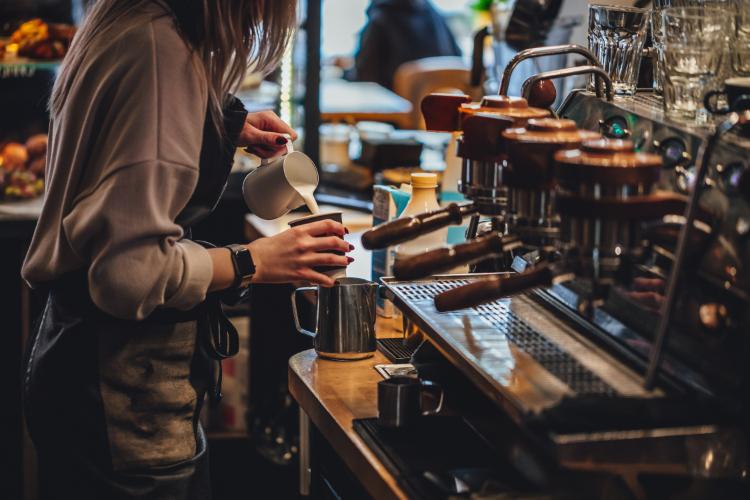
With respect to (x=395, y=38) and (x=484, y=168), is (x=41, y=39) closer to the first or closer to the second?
(x=484, y=168)

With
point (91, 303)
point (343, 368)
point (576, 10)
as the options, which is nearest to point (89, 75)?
point (91, 303)

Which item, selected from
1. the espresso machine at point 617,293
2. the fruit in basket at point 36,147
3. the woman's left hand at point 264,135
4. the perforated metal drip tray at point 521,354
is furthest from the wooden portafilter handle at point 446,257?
the fruit in basket at point 36,147

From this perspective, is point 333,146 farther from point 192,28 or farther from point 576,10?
point 192,28

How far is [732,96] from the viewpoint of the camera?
1402 millimetres

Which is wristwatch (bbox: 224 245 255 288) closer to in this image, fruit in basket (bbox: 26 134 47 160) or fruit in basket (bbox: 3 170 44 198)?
fruit in basket (bbox: 3 170 44 198)

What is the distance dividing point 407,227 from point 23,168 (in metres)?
2.37

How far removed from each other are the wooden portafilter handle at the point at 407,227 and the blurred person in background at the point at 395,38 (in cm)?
469

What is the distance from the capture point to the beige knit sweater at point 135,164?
55.1 inches

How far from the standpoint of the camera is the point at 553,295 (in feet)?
5.03

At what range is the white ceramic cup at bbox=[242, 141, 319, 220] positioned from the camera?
1.92 meters

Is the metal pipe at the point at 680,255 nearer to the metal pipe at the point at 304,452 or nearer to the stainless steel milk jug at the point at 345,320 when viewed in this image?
the stainless steel milk jug at the point at 345,320

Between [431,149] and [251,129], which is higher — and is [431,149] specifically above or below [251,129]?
below

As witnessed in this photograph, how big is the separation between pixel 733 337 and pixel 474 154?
44 centimetres

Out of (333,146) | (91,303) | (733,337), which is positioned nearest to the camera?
(733,337)
